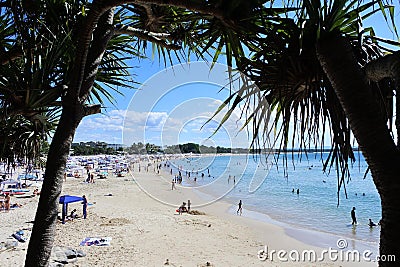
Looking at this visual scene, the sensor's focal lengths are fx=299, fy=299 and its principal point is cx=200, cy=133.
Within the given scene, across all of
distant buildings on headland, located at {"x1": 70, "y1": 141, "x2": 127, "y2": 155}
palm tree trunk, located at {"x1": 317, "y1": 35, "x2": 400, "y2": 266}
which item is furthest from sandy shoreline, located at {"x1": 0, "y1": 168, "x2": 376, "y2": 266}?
palm tree trunk, located at {"x1": 317, "y1": 35, "x2": 400, "y2": 266}

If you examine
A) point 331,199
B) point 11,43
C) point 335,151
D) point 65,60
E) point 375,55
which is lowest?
point 331,199

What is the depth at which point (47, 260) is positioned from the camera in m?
1.16

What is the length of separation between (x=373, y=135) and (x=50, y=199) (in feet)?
3.69

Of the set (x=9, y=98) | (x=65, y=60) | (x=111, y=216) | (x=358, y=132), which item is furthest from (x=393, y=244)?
(x=111, y=216)

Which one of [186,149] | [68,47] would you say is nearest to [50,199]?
[68,47]

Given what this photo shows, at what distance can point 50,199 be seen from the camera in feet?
3.81

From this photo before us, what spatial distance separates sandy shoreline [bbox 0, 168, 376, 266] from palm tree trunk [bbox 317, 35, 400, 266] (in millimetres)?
7328

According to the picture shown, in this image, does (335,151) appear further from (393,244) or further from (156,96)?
(156,96)

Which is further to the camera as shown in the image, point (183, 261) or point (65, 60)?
point (183, 261)

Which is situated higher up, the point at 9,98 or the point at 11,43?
the point at 11,43

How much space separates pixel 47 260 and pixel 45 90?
2.73 ft
